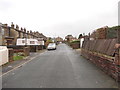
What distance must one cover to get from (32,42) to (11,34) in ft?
20.6

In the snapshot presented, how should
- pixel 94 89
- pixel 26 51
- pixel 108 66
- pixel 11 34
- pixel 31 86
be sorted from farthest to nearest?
pixel 11 34
pixel 26 51
pixel 108 66
pixel 31 86
pixel 94 89

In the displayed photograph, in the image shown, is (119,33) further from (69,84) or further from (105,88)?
(69,84)

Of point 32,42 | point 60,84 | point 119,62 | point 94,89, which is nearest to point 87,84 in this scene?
point 94,89

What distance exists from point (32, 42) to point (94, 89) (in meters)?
37.5

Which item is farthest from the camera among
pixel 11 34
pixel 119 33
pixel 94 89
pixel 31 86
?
pixel 11 34

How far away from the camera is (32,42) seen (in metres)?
42.0

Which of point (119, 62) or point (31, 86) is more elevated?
point (119, 62)

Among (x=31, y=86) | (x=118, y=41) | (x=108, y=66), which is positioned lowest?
(x=31, y=86)

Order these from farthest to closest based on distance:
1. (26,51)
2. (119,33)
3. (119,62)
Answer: (26,51)
(119,33)
(119,62)

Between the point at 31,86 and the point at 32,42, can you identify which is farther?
the point at 32,42

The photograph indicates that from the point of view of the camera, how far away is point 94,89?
18.6ft

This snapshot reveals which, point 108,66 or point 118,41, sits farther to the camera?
point 108,66

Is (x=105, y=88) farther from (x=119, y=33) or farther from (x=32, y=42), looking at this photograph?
(x=32, y=42)

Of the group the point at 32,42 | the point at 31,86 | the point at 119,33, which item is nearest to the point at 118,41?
the point at 119,33
